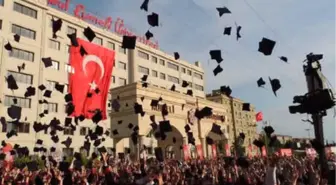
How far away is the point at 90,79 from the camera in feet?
98.9

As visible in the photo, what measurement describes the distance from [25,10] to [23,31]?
2.36m

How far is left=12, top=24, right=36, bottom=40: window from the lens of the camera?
35156mm

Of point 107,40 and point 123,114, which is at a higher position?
point 107,40

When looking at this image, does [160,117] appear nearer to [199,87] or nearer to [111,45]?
[111,45]

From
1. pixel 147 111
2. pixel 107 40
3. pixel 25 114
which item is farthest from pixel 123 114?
pixel 107 40

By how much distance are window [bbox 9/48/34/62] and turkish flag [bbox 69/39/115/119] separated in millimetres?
8276

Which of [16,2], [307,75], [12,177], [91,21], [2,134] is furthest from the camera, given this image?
[91,21]

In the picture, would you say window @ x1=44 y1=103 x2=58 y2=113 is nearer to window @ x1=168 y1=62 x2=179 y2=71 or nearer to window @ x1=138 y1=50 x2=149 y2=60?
window @ x1=138 y1=50 x2=149 y2=60

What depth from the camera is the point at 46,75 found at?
124ft

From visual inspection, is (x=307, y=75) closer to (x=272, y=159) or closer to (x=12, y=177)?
(x=272, y=159)

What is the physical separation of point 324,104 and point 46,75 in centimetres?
3419

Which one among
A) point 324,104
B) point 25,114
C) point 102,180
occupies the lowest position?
point 102,180

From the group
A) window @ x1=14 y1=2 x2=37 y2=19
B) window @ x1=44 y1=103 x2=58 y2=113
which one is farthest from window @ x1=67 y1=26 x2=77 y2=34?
window @ x1=44 y1=103 x2=58 y2=113

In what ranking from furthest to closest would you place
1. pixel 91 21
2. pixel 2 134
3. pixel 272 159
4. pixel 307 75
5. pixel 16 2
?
1. pixel 91 21
2. pixel 16 2
3. pixel 2 134
4. pixel 307 75
5. pixel 272 159
